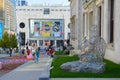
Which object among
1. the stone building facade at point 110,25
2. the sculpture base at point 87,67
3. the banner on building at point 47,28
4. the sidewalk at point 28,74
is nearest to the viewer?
the sculpture base at point 87,67

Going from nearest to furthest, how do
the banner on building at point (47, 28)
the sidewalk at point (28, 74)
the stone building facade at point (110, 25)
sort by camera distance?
the sidewalk at point (28, 74) → the stone building facade at point (110, 25) → the banner on building at point (47, 28)

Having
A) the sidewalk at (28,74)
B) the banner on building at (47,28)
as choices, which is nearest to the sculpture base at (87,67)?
the sidewalk at (28,74)

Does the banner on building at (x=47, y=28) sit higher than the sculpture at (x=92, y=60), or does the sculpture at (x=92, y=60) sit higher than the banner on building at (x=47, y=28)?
the banner on building at (x=47, y=28)

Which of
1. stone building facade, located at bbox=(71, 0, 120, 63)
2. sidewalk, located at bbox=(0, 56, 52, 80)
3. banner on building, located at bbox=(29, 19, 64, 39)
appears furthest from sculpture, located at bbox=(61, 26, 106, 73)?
banner on building, located at bbox=(29, 19, 64, 39)

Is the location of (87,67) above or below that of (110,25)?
below

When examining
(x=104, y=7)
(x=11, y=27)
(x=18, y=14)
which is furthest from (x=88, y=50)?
(x=18, y=14)

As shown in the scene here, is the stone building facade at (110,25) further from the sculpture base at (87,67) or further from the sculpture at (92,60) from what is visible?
the sculpture base at (87,67)

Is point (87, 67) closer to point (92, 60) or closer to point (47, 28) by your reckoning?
point (92, 60)

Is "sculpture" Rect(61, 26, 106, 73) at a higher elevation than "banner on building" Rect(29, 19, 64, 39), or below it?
below

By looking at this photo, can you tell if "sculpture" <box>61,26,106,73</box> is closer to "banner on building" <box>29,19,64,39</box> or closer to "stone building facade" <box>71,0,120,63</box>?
"stone building facade" <box>71,0,120,63</box>

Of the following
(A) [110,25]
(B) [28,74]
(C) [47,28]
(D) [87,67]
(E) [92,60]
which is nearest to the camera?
(D) [87,67]

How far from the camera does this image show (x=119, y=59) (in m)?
21.9

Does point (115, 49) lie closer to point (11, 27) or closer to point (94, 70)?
point (94, 70)

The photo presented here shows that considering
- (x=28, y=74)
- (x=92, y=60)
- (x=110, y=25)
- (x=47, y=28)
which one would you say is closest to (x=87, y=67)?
(x=92, y=60)
